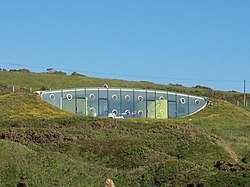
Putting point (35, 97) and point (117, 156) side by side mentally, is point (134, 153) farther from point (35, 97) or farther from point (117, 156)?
point (35, 97)

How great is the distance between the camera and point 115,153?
1320 inches

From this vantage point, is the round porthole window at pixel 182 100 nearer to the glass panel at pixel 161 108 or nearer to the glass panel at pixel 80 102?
the glass panel at pixel 161 108

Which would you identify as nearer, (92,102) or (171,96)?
(92,102)

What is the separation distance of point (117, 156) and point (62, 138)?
3.99 metres

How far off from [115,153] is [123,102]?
123 feet

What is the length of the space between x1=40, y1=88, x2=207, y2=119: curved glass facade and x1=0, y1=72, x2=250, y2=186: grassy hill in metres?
7.58

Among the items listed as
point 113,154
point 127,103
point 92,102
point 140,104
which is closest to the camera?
point 113,154

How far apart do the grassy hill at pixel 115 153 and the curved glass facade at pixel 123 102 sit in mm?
7576

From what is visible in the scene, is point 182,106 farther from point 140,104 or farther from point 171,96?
point 140,104

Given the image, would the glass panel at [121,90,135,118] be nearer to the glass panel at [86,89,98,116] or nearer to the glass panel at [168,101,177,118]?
the glass panel at [86,89,98,116]

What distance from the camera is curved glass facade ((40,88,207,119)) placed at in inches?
2702

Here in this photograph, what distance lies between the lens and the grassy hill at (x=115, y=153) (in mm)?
25859

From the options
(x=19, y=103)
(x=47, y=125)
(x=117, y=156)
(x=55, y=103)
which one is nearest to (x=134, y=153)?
(x=117, y=156)

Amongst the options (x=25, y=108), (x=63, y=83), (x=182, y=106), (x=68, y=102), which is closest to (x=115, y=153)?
(x=25, y=108)
